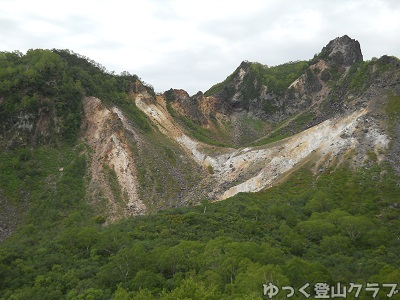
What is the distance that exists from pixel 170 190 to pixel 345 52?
7868cm

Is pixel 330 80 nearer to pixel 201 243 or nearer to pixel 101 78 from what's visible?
pixel 101 78

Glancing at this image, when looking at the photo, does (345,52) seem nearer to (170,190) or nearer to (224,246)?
(170,190)

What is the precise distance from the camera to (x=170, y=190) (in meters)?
67.1

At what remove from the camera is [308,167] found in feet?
209

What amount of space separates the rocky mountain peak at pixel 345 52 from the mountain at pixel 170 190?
50.0 ft

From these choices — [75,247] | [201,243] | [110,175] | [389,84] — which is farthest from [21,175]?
[389,84]

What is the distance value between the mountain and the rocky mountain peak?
600 inches

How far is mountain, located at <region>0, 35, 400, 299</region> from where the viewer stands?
35.3 meters

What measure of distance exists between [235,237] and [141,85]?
59.5 m

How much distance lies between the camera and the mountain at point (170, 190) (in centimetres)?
3531

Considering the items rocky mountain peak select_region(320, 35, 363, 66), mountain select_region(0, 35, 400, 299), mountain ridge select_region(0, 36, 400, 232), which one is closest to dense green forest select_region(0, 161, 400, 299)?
mountain select_region(0, 35, 400, 299)

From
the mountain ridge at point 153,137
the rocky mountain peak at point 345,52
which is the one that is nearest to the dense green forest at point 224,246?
the mountain ridge at point 153,137

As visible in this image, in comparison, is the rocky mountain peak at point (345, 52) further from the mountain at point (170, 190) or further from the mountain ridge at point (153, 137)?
the mountain ridge at point (153, 137)

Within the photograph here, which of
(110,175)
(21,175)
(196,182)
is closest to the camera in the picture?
(21,175)
